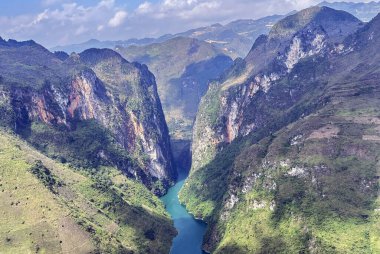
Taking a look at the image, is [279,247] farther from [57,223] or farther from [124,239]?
[57,223]

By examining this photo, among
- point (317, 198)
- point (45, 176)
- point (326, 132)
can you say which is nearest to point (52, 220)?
point (45, 176)

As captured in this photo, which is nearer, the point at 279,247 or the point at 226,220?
the point at 279,247

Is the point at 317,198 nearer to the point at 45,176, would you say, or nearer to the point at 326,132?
the point at 326,132

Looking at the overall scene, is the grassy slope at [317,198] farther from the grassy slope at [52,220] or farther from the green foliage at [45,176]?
the green foliage at [45,176]

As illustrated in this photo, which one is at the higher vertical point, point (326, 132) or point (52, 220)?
point (326, 132)

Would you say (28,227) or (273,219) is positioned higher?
(28,227)

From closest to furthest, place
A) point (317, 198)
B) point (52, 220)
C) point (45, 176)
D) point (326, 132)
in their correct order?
1. point (317, 198)
2. point (52, 220)
3. point (45, 176)
4. point (326, 132)

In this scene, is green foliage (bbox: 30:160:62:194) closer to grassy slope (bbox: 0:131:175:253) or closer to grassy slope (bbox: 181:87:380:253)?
grassy slope (bbox: 0:131:175:253)

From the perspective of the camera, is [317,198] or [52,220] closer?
[317,198]

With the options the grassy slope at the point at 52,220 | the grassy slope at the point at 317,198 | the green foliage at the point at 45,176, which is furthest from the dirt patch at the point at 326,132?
the green foliage at the point at 45,176

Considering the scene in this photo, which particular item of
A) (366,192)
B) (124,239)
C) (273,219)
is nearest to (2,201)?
(124,239)
